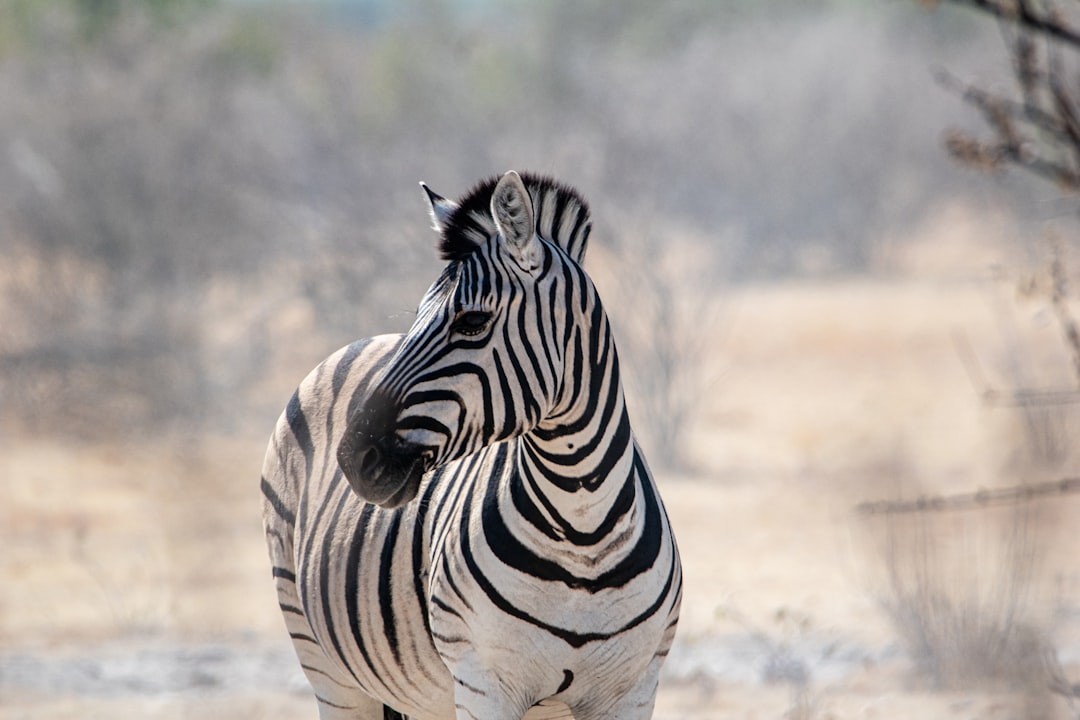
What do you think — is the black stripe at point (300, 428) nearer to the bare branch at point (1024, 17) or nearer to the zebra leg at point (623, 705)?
the zebra leg at point (623, 705)

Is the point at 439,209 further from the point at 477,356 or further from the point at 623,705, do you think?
the point at 623,705

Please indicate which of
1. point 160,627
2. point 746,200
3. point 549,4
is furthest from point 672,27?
point 160,627

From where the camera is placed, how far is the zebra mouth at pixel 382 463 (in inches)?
104

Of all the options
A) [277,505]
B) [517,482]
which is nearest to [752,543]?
[277,505]

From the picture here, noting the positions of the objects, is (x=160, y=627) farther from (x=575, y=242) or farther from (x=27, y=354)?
(x=27, y=354)

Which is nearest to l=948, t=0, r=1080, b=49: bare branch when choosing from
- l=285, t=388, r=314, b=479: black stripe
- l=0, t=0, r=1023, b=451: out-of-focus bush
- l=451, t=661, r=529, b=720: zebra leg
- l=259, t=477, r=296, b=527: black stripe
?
l=451, t=661, r=529, b=720: zebra leg

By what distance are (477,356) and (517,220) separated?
306mm

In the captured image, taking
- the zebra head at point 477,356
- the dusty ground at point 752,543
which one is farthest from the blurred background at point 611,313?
the zebra head at point 477,356

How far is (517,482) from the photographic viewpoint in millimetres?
2982

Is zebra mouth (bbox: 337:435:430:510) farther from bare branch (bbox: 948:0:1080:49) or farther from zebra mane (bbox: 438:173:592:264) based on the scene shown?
bare branch (bbox: 948:0:1080:49)

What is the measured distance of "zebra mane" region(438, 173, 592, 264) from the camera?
2.90 m

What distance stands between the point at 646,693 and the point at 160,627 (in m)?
6.22

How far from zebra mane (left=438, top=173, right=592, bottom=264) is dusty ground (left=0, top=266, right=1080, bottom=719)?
4.62 feet

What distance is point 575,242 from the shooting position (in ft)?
9.96
